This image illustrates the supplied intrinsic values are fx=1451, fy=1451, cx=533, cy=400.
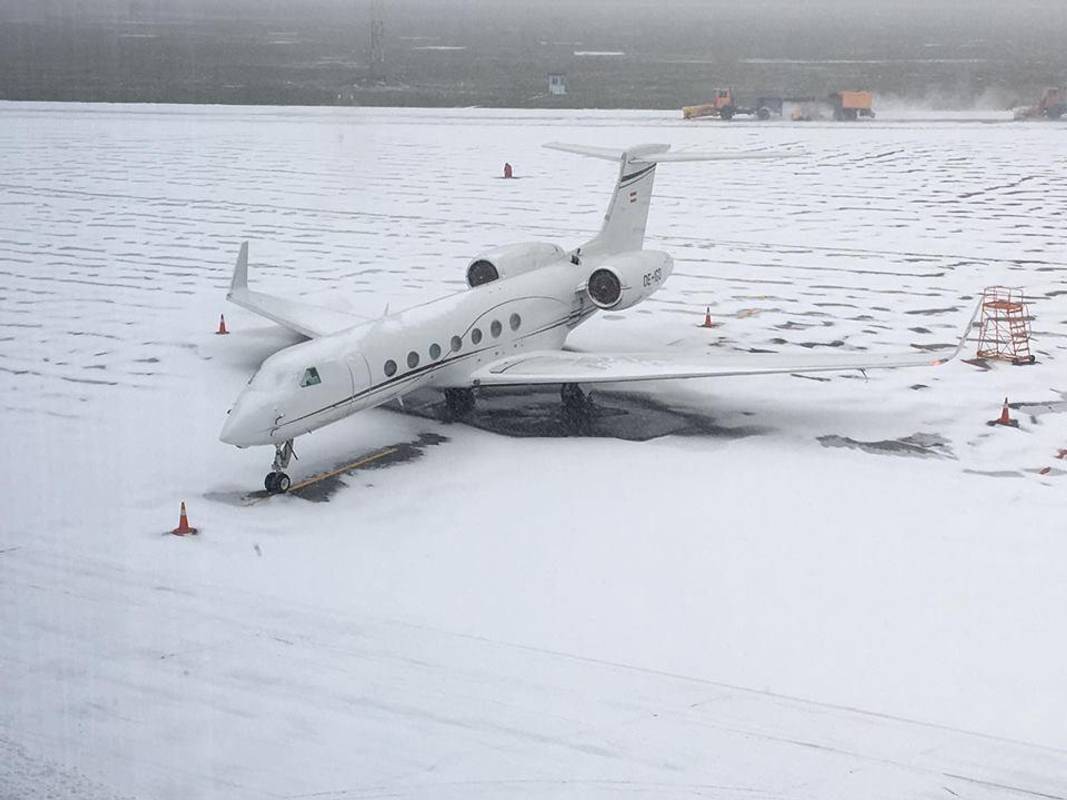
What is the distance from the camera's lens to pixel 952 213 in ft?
155

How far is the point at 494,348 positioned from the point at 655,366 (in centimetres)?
278

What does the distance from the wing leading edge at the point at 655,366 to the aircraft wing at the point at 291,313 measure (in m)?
4.58

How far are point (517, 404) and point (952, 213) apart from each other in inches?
1030

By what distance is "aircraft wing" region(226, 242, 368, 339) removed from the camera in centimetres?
2783

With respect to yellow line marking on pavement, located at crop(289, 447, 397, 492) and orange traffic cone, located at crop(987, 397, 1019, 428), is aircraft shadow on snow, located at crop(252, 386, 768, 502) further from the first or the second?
orange traffic cone, located at crop(987, 397, 1019, 428)

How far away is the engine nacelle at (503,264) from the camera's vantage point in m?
26.8

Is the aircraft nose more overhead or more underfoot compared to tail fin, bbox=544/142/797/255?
more underfoot

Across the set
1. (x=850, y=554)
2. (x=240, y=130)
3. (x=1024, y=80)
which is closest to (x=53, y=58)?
(x=240, y=130)

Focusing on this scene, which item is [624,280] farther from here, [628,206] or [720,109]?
[720,109]

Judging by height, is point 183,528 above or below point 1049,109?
below

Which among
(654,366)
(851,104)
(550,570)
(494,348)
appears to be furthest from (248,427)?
(851,104)

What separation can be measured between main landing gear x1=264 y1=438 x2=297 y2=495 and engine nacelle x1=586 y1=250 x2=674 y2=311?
24.2ft

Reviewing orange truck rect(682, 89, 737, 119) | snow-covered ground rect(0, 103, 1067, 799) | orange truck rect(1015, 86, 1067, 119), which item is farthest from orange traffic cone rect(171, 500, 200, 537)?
orange truck rect(1015, 86, 1067, 119)

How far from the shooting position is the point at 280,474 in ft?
69.8
